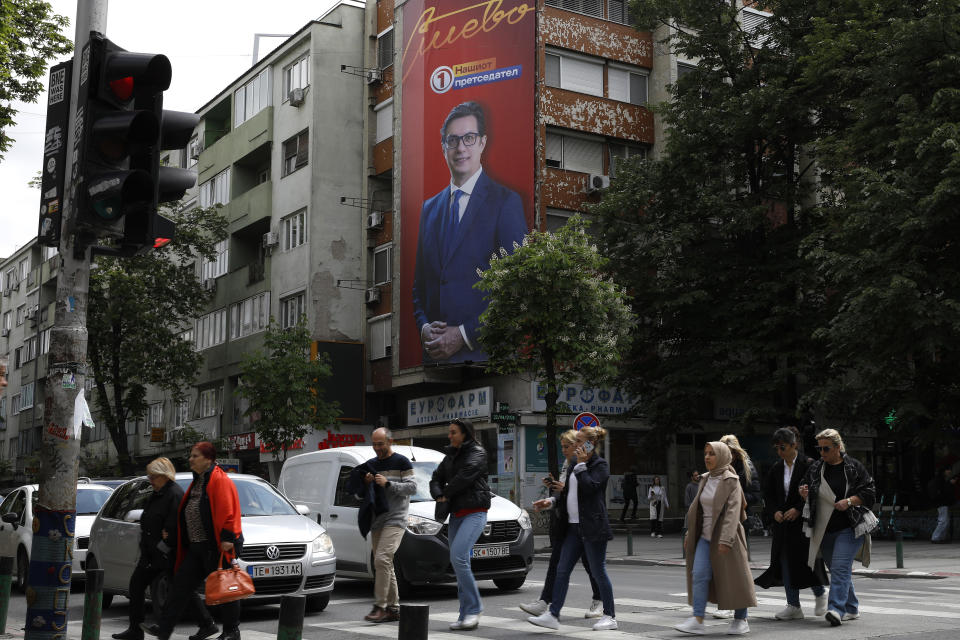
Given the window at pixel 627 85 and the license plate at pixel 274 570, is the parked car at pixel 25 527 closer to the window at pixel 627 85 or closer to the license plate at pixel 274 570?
the license plate at pixel 274 570

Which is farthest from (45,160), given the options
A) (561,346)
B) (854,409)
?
(854,409)

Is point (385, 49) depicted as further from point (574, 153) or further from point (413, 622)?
point (413, 622)

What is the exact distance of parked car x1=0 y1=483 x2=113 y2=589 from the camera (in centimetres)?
1642

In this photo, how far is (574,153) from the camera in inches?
1465

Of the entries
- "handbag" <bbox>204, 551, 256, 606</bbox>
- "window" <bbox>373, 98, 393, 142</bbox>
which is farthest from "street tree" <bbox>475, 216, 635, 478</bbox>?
"handbag" <bbox>204, 551, 256, 606</bbox>

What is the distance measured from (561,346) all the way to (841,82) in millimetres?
10401

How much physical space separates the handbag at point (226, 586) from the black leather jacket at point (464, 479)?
227 centimetres

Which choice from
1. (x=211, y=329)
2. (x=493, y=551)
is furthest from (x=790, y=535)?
(x=211, y=329)

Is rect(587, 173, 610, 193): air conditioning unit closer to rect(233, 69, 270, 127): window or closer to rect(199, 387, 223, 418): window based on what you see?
rect(233, 69, 270, 127): window

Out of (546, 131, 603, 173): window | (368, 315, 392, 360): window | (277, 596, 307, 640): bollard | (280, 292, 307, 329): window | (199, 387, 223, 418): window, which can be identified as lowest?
(277, 596, 307, 640): bollard

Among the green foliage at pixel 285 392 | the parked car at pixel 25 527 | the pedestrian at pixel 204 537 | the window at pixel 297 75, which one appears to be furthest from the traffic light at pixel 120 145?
the window at pixel 297 75

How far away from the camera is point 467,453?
10.8 meters

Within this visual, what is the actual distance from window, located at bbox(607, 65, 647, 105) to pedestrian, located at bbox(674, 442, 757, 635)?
29.5 m

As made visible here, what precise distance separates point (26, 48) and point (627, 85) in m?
23.4
